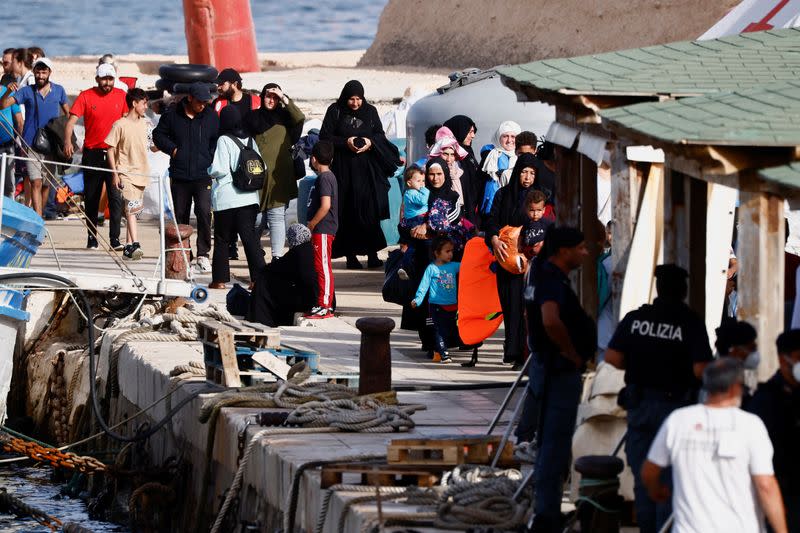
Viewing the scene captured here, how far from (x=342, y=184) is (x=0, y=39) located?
97522 millimetres

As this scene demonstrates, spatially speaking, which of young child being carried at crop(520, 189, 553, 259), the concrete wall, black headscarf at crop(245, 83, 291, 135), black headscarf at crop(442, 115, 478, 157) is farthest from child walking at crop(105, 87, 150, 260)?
the concrete wall

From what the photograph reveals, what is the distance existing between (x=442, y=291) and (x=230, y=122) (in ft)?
12.5

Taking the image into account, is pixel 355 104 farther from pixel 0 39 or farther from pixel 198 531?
pixel 0 39

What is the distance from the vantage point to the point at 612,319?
9352 mm

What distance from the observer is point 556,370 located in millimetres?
7875

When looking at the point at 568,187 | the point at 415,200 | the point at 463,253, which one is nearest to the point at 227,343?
the point at 463,253

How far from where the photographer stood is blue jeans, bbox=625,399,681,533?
704 cm

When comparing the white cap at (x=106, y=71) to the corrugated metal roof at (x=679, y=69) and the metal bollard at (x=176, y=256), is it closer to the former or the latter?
the metal bollard at (x=176, y=256)

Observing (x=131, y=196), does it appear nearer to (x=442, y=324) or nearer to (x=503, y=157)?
(x=503, y=157)

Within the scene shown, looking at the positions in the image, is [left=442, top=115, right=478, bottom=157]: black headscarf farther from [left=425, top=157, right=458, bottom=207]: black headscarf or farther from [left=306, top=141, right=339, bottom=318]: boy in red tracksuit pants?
[left=425, top=157, right=458, bottom=207]: black headscarf

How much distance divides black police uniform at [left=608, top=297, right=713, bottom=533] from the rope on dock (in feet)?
21.6

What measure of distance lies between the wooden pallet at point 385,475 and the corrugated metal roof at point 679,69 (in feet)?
6.81

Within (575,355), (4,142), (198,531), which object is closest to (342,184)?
(4,142)

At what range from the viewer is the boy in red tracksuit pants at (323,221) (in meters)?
14.4
